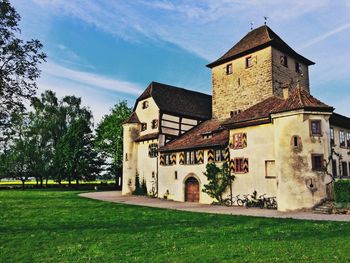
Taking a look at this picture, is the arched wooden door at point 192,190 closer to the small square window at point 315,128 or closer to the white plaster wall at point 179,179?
the white plaster wall at point 179,179

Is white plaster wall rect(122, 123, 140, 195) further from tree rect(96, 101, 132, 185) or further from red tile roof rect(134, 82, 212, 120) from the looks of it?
tree rect(96, 101, 132, 185)

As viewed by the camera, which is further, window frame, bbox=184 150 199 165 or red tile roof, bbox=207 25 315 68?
red tile roof, bbox=207 25 315 68

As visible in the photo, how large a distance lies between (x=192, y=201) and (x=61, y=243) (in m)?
18.5

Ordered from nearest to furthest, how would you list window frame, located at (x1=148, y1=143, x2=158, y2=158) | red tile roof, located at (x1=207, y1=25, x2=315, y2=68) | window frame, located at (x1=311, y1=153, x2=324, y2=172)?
window frame, located at (x1=311, y1=153, x2=324, y2=172)
red tile roof, located at (x1=207, y1=25, x2=315, y2=68)
window frame, located at (x1=148, y1=143, x2=158, y2=158)

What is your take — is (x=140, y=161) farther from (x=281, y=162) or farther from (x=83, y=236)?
(x=83, y=236)

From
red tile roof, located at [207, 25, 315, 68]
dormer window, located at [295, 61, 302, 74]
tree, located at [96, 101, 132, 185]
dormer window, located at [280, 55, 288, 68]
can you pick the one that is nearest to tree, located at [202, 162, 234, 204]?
dormer window, located at [280, 55, 288, 68]

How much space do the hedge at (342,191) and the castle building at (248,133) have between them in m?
0.66

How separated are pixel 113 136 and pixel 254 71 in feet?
80.8

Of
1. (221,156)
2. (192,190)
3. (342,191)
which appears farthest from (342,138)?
(192,190)

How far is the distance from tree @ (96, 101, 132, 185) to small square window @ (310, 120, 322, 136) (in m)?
29.4

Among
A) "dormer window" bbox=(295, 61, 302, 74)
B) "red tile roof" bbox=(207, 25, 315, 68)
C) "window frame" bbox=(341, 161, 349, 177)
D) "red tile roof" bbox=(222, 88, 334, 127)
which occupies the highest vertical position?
"red tile roof" bbox=(207, 25, 315, 68)

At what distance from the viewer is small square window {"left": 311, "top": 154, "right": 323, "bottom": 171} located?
64.4 ft

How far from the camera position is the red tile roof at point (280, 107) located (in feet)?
66.1

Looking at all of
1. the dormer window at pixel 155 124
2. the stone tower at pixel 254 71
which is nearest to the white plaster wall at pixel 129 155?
the dormer window at pixel 155 124
